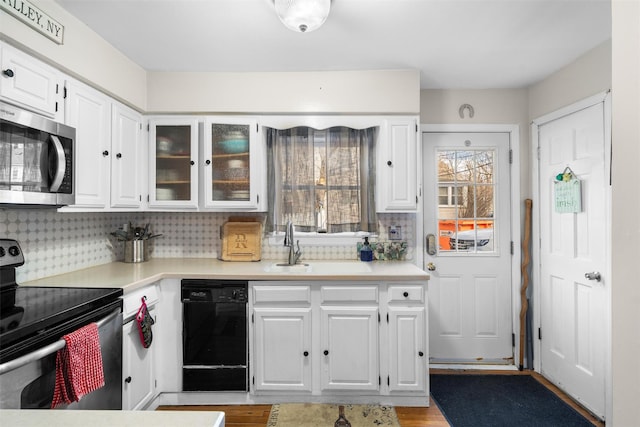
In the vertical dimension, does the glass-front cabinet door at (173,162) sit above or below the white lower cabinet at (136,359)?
above

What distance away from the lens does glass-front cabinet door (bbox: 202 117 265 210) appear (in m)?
2.69

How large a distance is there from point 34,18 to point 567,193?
11.2 feet

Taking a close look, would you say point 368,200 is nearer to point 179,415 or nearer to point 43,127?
point 43,127

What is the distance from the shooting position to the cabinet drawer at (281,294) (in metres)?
2.31

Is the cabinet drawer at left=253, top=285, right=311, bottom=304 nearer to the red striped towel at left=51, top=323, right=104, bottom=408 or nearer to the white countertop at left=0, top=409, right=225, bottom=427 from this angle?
the red striped towel at left=51, top=323, right=104, bottom=408

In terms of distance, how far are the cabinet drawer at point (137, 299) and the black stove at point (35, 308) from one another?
0.09 metres

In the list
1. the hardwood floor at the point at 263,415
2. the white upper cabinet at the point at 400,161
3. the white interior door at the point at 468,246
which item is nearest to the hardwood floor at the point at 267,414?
the hardwood floor at the point at 263,415

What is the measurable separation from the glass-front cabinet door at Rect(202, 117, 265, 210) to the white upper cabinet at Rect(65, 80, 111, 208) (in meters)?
0.68

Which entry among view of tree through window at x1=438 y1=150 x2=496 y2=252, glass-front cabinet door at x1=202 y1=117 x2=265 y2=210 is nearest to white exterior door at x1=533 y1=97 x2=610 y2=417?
view of tree through window at x1=438 y1=150 x2=496 y2=252

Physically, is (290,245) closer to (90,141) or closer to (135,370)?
(135,370)

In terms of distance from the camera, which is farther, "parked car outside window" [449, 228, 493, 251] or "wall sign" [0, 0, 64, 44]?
"parked car outside window" [449, 228, 493, 251]

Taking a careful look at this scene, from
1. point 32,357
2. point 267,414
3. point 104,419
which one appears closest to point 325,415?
point 267,414

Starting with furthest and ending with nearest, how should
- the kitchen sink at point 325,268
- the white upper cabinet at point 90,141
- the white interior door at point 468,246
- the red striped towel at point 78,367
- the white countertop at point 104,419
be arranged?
the white interior door at point 468,246, the kitchen sink at point 325,268, the white upper cabinet at point 90,141, the red striped towel at point 78,367, the white countertop at point 104,419

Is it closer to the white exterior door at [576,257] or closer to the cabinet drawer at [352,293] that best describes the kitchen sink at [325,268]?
the cabinet drawer at [352,293]
